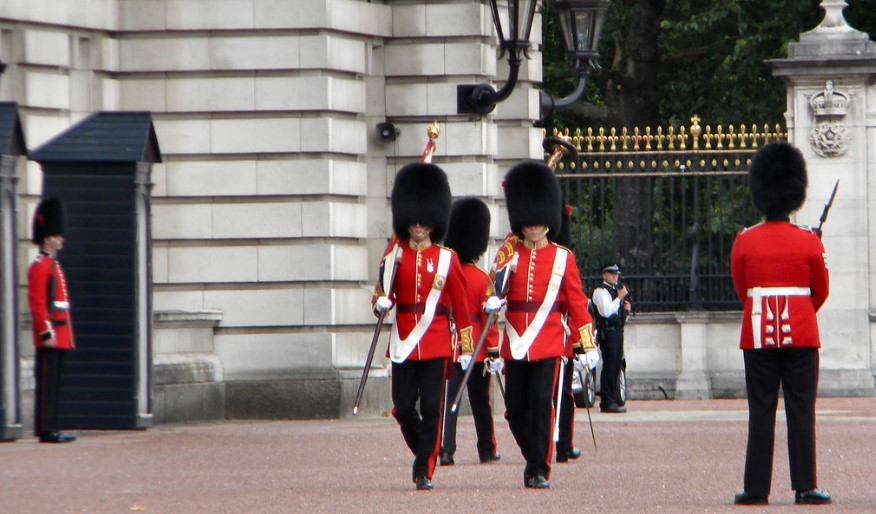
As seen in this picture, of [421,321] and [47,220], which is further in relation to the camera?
[47,220]

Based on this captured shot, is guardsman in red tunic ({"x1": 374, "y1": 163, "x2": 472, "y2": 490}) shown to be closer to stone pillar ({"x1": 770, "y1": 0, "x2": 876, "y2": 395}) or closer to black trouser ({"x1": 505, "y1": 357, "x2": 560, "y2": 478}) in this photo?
black trouser ({"x1": 505, "y1": 357, "x2": 560, "y2": 478})

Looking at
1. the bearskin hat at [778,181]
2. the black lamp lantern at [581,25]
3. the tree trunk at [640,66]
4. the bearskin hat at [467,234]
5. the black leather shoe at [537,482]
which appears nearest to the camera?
the bearskin hat at [778,181]

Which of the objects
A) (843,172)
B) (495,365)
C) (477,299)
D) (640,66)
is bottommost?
(495,365)

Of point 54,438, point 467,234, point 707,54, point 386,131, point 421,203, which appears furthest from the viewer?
point 707,54

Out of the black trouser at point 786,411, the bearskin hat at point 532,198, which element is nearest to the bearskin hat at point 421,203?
the bearskin hat at point 532,198

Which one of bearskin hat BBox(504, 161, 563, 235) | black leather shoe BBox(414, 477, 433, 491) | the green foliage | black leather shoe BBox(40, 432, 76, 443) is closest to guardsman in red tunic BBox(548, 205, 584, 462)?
bearskin hat BBox(504, 161, 563, 235)

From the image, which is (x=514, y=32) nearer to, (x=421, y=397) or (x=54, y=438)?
(x=54, y=438)

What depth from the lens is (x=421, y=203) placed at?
433 inches

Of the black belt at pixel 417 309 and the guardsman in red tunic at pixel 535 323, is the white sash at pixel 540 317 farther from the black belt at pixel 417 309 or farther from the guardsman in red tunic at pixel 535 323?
the black belt at pixel 417 309

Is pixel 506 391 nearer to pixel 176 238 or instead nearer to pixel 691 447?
pixel 691 447

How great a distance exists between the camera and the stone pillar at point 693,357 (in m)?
20.1

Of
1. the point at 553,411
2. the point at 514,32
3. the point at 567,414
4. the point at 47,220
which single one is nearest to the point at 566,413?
the point at 567,414

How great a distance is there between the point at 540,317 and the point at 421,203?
843mm

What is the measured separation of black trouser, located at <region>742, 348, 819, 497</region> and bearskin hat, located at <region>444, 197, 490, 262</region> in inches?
119
